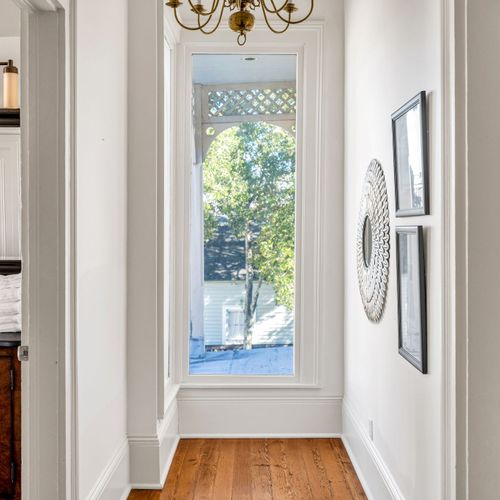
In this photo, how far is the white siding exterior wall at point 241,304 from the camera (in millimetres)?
3969

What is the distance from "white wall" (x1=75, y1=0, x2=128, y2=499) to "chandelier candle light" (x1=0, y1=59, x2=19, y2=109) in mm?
528

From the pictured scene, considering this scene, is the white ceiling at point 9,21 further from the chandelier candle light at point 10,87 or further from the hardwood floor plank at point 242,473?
the hardwood floor plank at point 242,473

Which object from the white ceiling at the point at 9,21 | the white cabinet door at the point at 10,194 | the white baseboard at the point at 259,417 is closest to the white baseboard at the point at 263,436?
the white baseboard at the point at 259,417

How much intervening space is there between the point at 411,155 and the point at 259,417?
7.65 ft

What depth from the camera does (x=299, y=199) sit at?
153 inches

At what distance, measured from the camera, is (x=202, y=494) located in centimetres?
300

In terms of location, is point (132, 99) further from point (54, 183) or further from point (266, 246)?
point (266, 246)

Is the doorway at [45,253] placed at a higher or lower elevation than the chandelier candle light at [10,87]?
lower

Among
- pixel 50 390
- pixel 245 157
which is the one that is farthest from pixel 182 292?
pixel 50 390

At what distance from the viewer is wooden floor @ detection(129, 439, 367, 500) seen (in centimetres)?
301

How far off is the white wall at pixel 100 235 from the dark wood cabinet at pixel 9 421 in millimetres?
344

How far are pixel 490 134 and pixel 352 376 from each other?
2.19 metres

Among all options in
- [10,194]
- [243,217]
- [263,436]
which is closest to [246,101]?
[243,217]

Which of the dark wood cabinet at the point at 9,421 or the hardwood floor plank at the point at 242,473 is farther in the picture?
the hardwood floor plank at the point at 242,473
